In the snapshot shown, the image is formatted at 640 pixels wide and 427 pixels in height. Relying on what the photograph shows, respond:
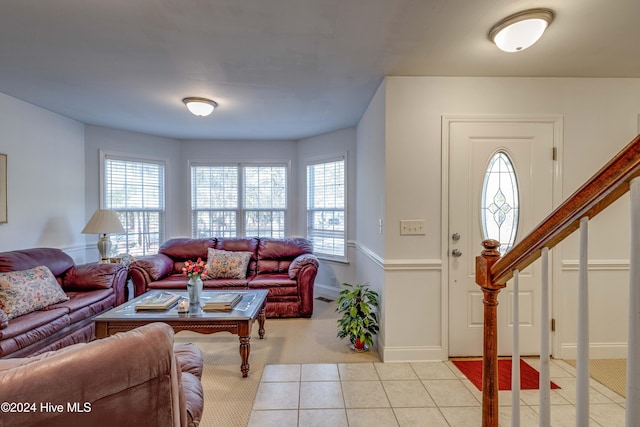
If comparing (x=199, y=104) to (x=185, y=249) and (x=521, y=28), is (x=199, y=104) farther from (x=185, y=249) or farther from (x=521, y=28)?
(x=521, y=28)

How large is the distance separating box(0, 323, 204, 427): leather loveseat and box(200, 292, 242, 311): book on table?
1.63m

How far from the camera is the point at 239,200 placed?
5.27 meters

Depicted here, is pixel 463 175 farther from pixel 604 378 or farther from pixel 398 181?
pixel 604 378

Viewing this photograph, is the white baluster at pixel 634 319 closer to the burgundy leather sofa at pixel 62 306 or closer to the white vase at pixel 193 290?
the white vase at pixel 193 290

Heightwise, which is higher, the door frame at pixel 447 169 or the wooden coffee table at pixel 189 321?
the door frame at pixel 447 169

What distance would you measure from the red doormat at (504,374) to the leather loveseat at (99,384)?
230cm

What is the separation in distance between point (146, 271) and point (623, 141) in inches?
199

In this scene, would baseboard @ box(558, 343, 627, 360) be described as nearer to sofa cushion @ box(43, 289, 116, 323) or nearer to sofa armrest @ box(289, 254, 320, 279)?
sofa armrest @ box(289, 254, 320, 279)

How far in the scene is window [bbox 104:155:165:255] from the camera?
4.53m

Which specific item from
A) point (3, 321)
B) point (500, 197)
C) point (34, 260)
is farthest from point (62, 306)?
point (500, 197)

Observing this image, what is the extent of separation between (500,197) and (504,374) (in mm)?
1452

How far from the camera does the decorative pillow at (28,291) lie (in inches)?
99.9

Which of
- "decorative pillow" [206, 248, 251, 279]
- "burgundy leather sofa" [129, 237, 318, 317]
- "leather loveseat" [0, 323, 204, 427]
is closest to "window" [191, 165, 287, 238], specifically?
"burgundy leather sofa" [129, 237, 318, 317]

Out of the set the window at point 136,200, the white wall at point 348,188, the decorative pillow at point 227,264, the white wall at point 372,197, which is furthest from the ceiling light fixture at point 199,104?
the window at point 136,200
